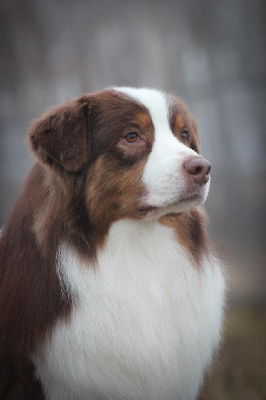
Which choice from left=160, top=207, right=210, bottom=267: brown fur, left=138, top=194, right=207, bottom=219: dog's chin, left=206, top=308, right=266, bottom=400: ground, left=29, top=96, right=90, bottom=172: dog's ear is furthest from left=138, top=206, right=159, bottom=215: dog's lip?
left=206, top=308, right=266, bottom=400: ground

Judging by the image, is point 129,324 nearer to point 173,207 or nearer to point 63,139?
point 173,207

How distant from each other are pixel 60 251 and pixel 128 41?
1581mm

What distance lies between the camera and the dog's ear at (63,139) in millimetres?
1834

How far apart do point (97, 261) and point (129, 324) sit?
0.26m

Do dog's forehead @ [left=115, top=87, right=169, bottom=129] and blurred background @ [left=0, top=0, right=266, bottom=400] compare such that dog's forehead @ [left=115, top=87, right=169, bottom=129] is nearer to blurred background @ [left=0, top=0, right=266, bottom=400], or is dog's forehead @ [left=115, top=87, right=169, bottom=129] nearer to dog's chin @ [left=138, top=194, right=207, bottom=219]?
dog's chin @ [left=138, top=194, right=207, bottom=219]

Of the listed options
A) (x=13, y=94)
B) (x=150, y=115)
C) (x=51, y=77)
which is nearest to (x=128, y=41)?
(x=51, y=77)

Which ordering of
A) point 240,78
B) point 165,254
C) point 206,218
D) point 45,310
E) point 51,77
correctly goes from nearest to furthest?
Answer: 1. point 45,310
2. point 165,254
3. point 206,218
4. point 51,77
5. point 240,78

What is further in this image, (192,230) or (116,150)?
(192,230)

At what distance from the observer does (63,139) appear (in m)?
1.84

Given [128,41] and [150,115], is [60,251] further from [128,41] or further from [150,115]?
[128,41]

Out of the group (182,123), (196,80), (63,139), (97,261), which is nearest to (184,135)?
Result: (182,123)

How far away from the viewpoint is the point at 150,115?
1903mm

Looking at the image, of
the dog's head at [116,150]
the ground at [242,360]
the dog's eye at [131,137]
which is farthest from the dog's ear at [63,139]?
the ground at [242,360]

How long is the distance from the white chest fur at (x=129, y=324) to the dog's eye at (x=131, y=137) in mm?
303
